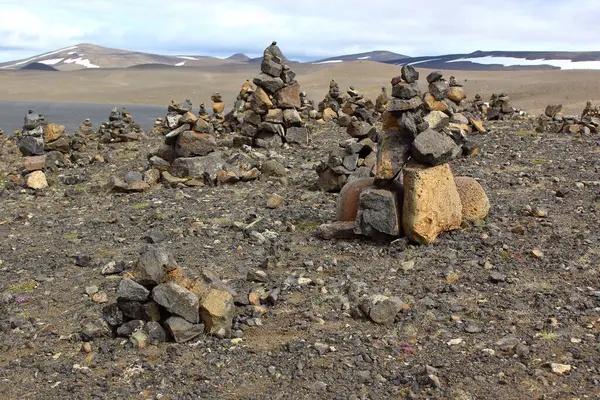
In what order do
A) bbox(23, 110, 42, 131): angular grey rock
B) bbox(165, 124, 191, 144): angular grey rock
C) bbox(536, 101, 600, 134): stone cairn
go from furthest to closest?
bbox(23, 110, 42, 131): angular grey rock
bbox(536, 101, 600, 134): stone cairn
bbox(165, 124, 191, 144): angular grey rock

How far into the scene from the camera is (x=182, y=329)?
7.80 metres

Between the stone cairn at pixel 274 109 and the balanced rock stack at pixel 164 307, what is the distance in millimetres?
15291

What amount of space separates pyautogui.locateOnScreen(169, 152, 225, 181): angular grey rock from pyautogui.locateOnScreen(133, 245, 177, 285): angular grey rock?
9.40 m

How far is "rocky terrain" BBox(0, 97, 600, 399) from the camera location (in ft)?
22.7

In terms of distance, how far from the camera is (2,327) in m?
8.63

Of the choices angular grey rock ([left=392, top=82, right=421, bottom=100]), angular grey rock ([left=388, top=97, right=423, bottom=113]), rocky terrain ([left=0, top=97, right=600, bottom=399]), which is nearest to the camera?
rocky terrain ([left=0, top=97, right=600, bottom=399])

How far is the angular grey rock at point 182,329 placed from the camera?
7797mm

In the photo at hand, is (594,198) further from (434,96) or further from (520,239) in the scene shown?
(434,96)

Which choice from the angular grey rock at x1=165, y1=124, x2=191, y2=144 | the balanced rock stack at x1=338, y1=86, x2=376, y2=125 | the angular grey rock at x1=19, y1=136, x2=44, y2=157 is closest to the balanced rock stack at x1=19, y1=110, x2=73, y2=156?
the angular grey rock at x1=19, y1=136, x2=44, y2=157

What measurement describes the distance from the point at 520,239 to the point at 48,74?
509 ft

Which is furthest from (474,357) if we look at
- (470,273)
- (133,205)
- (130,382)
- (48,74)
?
(48,74)

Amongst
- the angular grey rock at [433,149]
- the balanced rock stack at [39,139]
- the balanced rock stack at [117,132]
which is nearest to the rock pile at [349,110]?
the balanced rock stack at [117,132]

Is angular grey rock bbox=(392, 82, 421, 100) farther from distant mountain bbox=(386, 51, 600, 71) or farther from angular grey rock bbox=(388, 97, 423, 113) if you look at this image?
distant mountain bbox=(386, 51, 600, 71)

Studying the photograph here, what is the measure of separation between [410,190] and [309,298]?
3.06m
